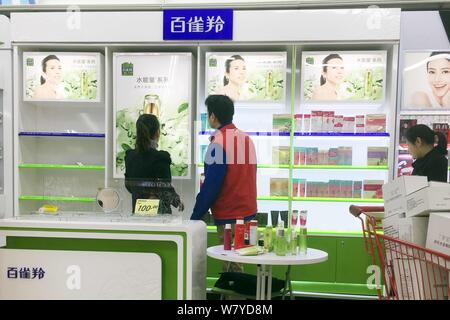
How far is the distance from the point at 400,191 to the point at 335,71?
2103 mm

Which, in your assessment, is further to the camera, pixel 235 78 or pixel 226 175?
pixel 235 78

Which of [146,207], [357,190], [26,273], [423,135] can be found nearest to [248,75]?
[357,190]

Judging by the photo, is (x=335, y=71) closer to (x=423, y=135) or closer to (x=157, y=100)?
(x=423, y=135)

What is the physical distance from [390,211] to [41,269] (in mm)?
1896

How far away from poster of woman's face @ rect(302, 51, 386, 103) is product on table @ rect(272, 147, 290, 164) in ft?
1.78

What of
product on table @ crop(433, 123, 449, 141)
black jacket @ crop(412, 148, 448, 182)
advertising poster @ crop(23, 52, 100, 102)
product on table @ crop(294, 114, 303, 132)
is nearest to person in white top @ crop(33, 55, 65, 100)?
advertising poster @ crop(23, 52, 100, 102)

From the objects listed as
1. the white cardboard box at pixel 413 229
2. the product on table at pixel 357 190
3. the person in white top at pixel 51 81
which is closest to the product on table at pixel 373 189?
the product on table at pixel 357 190

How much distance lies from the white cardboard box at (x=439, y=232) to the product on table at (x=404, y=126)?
2353 mm

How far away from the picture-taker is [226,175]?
10.4 feet

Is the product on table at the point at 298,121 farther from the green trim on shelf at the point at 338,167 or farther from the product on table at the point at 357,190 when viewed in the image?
the product on table at the point at 357,190

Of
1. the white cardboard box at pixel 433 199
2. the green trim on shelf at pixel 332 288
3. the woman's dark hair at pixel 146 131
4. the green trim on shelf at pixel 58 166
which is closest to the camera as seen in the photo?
the white cardboard box at pixel 433 199

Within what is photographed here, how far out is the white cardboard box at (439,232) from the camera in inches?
74.6
